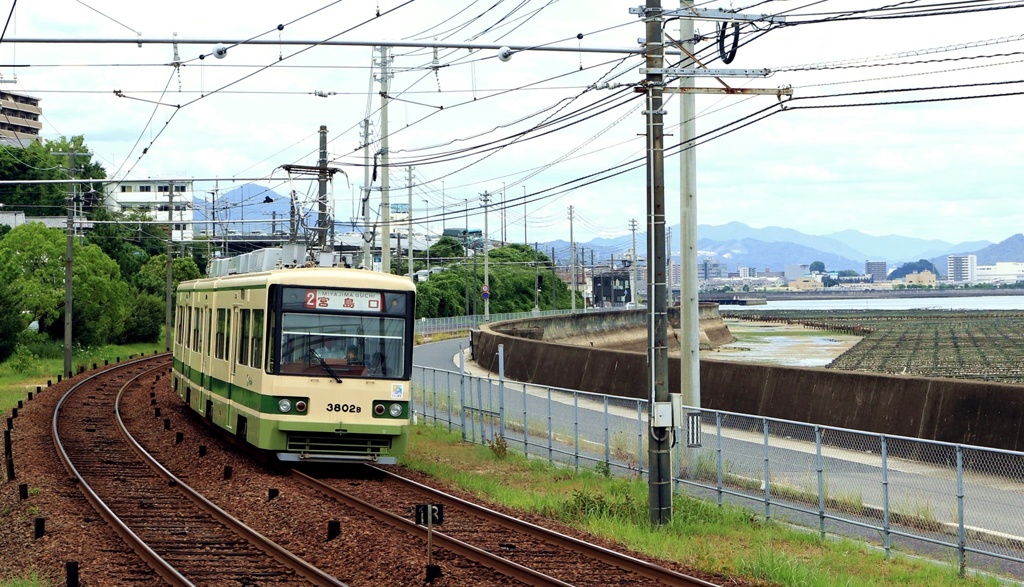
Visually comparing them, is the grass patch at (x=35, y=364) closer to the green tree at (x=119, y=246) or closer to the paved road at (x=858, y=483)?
the paved road at (x=858, y=483)

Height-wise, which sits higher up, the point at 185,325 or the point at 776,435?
the point at 185,325

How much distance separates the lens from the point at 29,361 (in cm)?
4756

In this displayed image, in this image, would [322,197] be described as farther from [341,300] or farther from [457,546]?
[457,546]

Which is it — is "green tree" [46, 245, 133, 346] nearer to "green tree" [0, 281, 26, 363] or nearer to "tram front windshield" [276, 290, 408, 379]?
"green tree" [0, 281, 26, 363]

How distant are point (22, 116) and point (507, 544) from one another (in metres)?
154

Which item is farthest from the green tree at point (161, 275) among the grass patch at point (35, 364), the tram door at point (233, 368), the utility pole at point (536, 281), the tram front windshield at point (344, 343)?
the tram front windshield at point (344, 343)

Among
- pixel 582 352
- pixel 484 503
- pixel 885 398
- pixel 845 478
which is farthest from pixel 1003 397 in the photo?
pixel 582 352

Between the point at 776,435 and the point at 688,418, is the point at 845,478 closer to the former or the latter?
the point at 688,418

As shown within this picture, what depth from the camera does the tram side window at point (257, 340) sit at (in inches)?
735

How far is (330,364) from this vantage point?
730 inches

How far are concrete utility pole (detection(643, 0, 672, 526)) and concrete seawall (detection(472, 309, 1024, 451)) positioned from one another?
271 inches

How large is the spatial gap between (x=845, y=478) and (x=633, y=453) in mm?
6068

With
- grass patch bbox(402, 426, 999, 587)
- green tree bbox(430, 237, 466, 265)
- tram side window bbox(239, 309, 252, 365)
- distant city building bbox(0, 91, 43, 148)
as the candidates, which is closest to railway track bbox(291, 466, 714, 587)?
grass patch bbox(402, 426, 999, 587)

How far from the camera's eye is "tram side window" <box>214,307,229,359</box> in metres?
22.1
